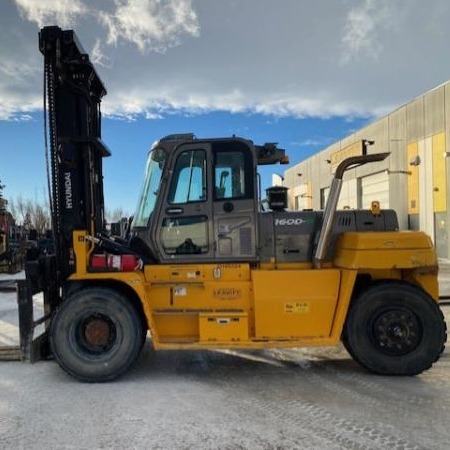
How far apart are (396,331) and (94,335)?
3.55 m

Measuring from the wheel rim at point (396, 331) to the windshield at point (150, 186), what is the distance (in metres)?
3.02

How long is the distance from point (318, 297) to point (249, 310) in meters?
0.83

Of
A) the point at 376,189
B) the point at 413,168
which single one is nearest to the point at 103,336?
the point at 413,168

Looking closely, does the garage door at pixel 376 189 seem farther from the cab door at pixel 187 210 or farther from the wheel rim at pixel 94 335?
the wheel rim at pixel 94 335

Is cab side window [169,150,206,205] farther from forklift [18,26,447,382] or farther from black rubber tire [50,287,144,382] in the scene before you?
black rubber tire [50,287,144,382]

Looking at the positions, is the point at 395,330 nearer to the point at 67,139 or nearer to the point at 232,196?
the point at 232,196

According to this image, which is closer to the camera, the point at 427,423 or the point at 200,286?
the point at 427,423

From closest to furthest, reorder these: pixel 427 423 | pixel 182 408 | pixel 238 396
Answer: pixel 427 423
pixel 182 408
pixel 238 396

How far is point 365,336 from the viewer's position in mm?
6129

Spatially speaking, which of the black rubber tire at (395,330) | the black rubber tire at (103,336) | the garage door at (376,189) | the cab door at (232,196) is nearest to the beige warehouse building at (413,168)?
the garage door at (376,189)

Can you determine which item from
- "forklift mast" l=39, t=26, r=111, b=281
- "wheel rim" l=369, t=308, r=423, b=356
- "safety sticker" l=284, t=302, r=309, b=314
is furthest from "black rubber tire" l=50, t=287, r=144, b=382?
"wheel rim" l=369, t=308, r=423, b=356

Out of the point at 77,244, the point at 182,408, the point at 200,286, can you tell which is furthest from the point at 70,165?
the point at 182,408

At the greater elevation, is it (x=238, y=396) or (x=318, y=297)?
(x=318, y=297)

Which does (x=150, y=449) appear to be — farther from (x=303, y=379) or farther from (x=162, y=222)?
(x=162, y=222)
